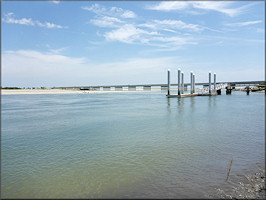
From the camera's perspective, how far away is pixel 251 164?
9828 millimetres

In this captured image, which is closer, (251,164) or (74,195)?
(74,195)

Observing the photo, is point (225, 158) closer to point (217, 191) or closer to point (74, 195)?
point (217, 191)

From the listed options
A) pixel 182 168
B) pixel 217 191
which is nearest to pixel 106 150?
pixel 182 168

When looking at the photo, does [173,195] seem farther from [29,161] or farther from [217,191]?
[29,161]

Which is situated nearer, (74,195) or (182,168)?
(74,195)

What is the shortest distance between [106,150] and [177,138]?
5.93 metres

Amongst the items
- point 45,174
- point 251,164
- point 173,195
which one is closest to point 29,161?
point 45,174

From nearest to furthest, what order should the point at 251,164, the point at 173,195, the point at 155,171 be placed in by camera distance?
the point at 173,195 → the point at 155,171 → the point at 251,164

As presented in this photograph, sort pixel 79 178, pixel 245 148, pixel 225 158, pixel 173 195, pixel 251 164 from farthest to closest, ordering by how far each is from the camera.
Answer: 1. pixel 245 148
2. pixel 225 158
3. pixel 251 164
4. pixel 79 178
5. pixel 173 195

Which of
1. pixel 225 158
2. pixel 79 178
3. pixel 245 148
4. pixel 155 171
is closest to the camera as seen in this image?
pixel 79 178

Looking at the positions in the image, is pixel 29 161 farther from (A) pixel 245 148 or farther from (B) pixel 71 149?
(A) pixel 245 148

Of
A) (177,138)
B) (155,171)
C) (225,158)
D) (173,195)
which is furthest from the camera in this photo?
(177,138)

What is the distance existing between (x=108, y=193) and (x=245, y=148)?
9.41m

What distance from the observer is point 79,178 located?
8.62 m
